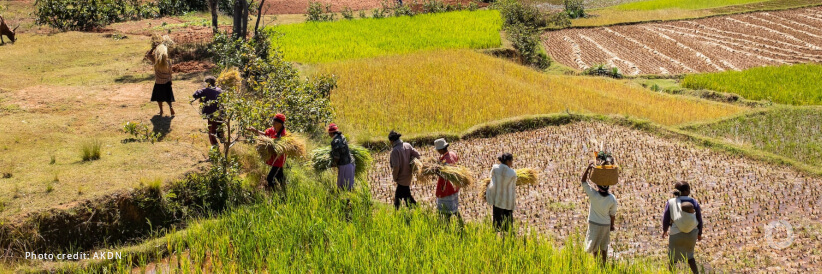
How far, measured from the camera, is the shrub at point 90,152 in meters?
7.87

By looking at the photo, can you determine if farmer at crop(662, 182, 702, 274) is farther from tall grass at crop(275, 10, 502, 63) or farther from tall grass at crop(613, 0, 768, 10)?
tall grass at crop(613, 0, 768, 10)

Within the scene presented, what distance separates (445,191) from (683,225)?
2302 millimetres

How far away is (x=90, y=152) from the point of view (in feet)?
26.0

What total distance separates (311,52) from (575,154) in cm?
927

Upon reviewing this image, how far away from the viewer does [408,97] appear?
1252cm

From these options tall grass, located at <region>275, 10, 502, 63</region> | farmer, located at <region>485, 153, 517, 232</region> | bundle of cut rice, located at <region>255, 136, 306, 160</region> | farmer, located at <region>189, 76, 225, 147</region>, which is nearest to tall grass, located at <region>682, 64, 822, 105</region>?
tall grass, located at <region>275, 10, 502, 63</region>

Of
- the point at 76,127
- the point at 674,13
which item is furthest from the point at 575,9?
the point at 76,127

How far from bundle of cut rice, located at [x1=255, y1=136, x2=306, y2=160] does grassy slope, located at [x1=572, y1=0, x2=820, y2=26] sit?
65.0ft

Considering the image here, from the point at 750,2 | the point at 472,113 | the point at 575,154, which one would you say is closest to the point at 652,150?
the point at 575,154

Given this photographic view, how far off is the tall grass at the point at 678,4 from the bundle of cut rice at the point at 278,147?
88.1 ft

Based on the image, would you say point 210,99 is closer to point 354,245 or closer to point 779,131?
point 354,245

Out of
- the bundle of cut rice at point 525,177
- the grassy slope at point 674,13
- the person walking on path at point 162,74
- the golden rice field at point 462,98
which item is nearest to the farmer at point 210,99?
the person walking on path at point 162,74

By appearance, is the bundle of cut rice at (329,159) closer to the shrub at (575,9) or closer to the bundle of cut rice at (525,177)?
the bundle of cut rice at (525,177)

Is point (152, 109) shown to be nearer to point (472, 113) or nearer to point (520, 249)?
point (472, 113)
